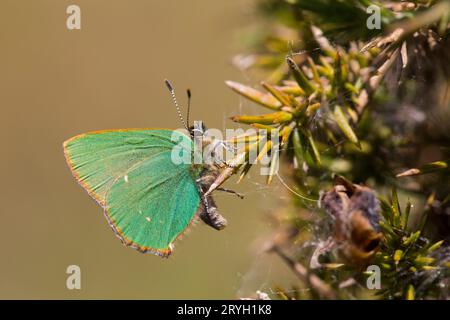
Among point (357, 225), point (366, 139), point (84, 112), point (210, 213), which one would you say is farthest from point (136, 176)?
point (84, 112)

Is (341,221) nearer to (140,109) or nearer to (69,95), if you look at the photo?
(140,109)

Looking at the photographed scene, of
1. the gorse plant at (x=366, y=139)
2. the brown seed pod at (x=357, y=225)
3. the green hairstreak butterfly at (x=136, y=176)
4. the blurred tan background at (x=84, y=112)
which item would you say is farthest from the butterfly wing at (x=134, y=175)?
the blurred tan background at (x=84, y=112)

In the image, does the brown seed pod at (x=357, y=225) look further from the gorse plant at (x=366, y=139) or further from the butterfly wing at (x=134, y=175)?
the butterfly wing at (x=134, y=175)

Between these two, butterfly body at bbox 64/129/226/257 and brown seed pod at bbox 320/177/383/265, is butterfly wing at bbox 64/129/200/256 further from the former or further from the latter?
brown seed pod at bbox 320/177/383/265

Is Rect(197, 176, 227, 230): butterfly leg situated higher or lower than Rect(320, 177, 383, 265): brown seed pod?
lower

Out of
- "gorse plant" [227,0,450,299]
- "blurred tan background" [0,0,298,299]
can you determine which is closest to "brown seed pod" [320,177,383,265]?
"gorse plant" [227,0,450,299]

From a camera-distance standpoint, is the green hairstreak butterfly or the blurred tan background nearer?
the green hairstreak butterfly
